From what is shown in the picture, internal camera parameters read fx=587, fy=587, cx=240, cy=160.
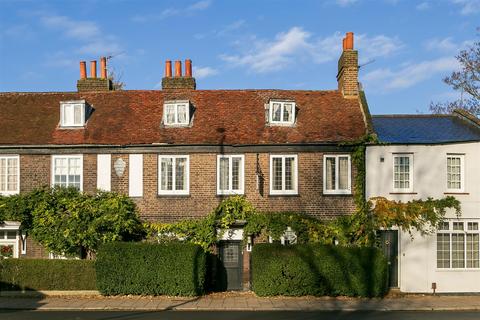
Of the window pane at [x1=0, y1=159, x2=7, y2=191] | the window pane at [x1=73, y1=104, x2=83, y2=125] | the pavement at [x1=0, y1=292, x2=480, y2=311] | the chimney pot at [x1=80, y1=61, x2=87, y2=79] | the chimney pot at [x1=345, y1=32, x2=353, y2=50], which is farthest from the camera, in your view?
the chimney pot at [x1=80, y1=61, x2=87, y2=79]

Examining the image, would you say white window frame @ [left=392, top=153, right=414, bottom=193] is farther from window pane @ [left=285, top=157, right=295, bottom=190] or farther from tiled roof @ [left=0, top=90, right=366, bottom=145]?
window pane @ [left=285, top=157, right=295, bottom=190]

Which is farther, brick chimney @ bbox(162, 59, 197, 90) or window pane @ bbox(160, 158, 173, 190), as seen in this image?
brick chimney @ bbox(162, 59, 197, 90)

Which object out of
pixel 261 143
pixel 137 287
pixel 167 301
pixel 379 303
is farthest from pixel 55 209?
pixel 379 303

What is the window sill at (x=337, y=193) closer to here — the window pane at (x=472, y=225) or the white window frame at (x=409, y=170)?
the white window frame at (x=409, y=170)

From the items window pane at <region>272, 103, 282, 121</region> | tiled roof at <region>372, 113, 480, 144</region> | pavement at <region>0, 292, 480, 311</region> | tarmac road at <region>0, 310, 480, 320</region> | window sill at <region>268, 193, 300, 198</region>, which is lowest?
pavement at <region>0, 292, 480, 311</region>

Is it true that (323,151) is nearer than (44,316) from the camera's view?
No

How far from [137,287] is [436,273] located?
1126cm

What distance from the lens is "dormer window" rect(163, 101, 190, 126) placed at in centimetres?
2479

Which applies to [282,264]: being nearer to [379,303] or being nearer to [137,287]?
[379,303]

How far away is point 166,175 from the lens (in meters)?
23.6

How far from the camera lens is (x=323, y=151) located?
23438mm

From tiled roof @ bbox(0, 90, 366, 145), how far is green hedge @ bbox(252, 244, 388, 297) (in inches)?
184

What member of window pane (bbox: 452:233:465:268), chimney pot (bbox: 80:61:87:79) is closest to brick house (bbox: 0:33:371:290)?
chimney pot (bbox: 80:61:87:79)

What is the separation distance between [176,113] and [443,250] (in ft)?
39.7
